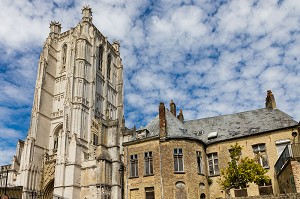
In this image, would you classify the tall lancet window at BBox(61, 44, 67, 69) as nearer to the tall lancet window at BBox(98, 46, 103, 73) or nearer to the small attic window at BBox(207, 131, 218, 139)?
the tall lancet window at BBox(98, 46, 103, 73)

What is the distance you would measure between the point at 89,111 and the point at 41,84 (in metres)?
8.60

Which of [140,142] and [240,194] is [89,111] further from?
[240,194]

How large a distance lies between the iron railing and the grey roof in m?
3.50

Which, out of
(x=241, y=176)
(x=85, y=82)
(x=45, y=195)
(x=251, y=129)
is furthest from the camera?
(x=85, y=82)

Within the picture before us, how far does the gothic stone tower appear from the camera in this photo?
34.5 m

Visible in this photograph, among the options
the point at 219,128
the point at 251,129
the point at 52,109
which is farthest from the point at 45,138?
the point at 251,129

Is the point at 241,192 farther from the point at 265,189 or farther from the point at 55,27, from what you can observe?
the point at 55,27

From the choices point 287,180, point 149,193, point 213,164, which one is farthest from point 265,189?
point 149,193

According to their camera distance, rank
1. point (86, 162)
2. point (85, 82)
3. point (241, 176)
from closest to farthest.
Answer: point (241, 176) < point (86, 162) < point (85, 82)

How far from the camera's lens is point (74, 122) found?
40094mm

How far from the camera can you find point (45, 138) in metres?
42.6

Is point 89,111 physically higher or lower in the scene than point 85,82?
lower

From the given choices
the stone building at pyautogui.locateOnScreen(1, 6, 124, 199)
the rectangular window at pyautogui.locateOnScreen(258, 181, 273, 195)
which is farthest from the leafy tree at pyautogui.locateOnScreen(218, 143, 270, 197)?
the stone building at pyautogui.locateOnScreen(1, 6, 124, 199)

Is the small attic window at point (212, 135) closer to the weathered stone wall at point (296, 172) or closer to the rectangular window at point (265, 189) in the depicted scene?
the rectangular window at point (265, 189)
